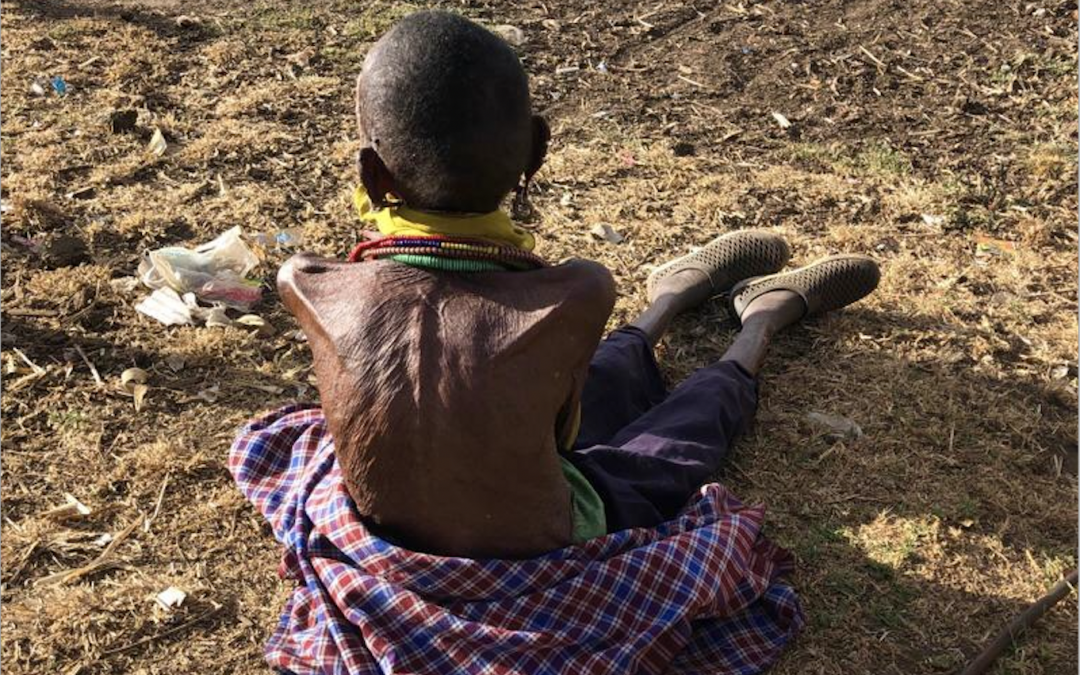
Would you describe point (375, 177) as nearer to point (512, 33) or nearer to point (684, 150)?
point (684, 150)

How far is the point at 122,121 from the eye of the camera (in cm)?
550

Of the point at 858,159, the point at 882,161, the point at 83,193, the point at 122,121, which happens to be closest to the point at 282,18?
the point at 122,121

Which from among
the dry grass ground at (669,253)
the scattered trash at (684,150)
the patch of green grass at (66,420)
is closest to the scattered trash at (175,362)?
the dry grass ground at (669,253)

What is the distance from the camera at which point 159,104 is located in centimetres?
581

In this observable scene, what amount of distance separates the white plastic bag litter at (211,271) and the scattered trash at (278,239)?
159 mm

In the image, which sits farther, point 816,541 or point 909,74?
point 909,74

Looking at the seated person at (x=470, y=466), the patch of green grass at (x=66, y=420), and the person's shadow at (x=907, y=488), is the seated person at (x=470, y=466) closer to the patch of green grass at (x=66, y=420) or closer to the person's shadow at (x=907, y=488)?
the person's shadow at (x=907, y=488)

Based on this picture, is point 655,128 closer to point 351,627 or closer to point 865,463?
point 865,463

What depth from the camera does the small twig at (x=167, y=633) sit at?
9.61 feet

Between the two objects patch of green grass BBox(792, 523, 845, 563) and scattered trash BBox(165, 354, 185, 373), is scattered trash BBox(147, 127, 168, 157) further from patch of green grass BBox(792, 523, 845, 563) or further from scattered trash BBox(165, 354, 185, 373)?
patch of green grass BBox(792, 523, 845, 563)

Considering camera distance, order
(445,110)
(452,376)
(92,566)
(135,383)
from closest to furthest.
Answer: (445,110) → (452,376) → (92,566) → (135,383)

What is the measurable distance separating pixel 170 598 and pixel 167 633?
114 millimetres

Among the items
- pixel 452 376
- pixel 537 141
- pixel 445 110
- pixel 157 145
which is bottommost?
pixel 157 145

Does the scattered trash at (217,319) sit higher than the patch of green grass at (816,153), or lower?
lower
